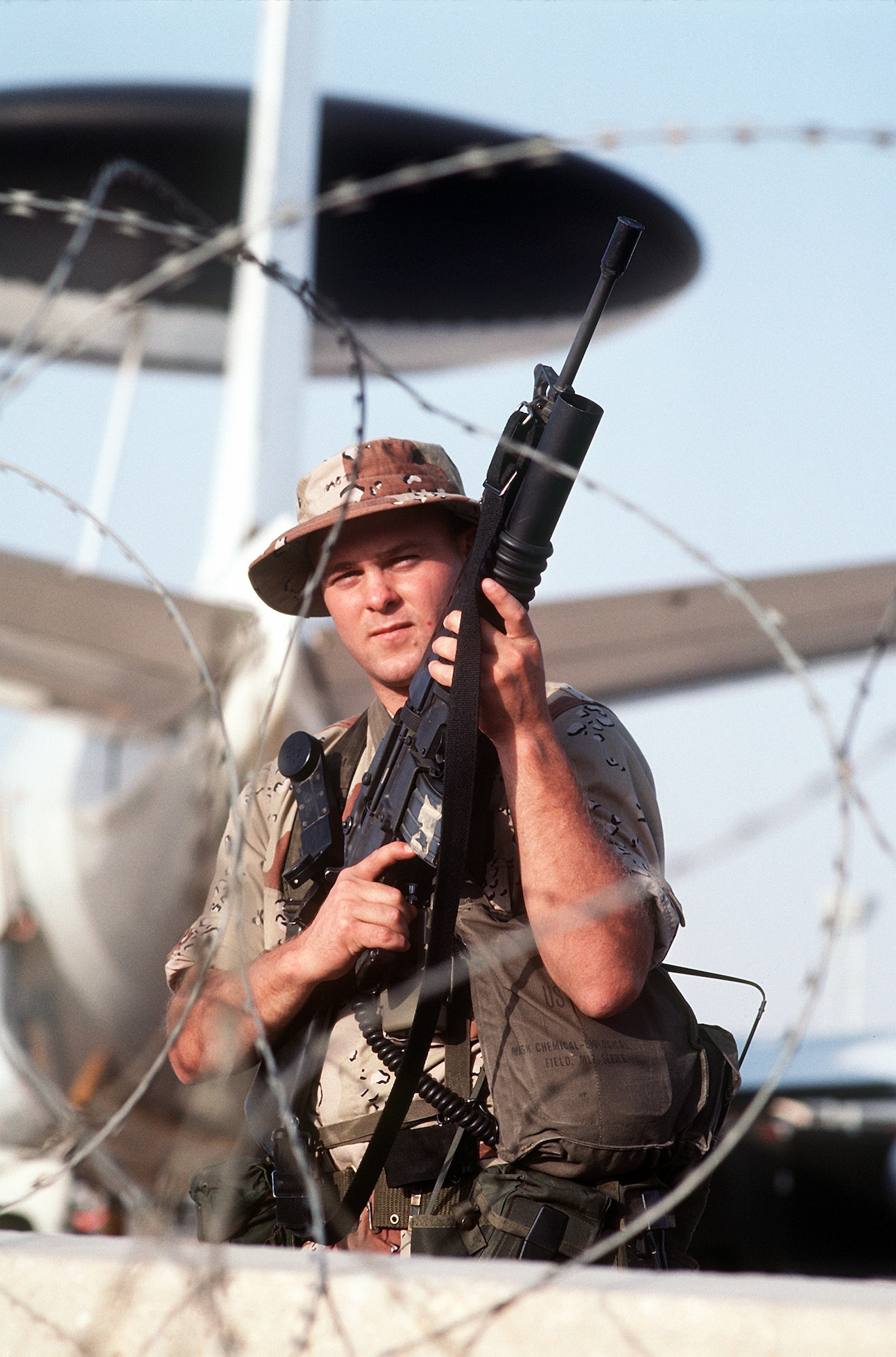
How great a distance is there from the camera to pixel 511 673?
192 centimetres

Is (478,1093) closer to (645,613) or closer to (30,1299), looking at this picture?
(30,1299)

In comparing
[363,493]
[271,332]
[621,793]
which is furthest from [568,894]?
[271,332]

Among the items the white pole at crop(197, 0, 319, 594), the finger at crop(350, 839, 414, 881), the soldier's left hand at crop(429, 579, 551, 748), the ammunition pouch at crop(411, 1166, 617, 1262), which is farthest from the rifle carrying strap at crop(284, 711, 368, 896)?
the white pole at crop(197, 0, 319, 594)

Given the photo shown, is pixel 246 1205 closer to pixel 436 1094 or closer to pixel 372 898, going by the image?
pixel 436 1094

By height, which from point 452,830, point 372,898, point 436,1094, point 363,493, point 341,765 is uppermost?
point 363,493

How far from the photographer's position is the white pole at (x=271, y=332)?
8555 mm

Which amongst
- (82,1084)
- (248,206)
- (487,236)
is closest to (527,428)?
(82,1084)

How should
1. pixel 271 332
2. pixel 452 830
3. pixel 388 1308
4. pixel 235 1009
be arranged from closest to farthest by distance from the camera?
pixel 388 1308
pixel 452 830
pixel 235 1009
pixel 271 332

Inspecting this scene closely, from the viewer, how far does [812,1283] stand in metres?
1.43

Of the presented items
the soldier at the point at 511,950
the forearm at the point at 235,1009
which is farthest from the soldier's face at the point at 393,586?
the forearm at the point at 235,1009

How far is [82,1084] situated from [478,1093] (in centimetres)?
742

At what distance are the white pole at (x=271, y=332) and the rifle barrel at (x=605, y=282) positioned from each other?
238 inches

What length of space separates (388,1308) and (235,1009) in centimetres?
85

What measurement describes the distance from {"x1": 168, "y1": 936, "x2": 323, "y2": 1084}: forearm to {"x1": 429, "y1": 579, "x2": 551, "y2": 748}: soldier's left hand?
515 mm
